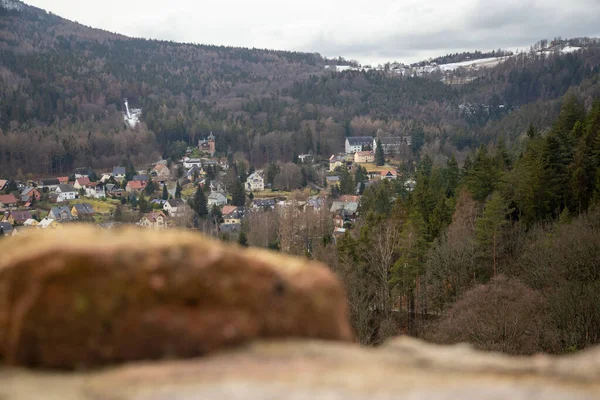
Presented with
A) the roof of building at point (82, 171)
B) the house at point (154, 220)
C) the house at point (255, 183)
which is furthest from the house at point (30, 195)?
the house at point (255, 183)

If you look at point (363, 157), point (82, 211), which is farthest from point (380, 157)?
point (82, 211)

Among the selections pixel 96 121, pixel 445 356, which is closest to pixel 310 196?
pixel 445 356

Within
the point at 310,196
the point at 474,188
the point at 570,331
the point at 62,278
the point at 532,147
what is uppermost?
the point at 62,278

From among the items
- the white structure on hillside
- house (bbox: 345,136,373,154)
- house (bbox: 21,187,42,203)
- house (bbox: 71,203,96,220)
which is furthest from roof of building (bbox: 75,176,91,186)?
house (bbox: 345,136,373,154)

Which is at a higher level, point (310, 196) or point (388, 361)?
point (388, 361)

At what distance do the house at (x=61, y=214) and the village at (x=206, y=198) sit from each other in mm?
136

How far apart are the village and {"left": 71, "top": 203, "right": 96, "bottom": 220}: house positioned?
13 centimetres

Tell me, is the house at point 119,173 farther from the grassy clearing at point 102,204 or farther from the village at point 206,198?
the grassy clearing at point 102,204

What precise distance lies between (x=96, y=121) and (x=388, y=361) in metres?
168

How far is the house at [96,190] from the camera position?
8762 cm

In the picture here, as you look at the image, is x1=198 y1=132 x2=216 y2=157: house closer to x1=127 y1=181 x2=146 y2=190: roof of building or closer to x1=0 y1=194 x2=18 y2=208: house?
x1=127 y1=181 x2=146 y2=190: roof of building

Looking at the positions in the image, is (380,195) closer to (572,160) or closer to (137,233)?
(572,160)

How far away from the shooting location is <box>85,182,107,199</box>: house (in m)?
87.6

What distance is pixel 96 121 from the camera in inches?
6235
